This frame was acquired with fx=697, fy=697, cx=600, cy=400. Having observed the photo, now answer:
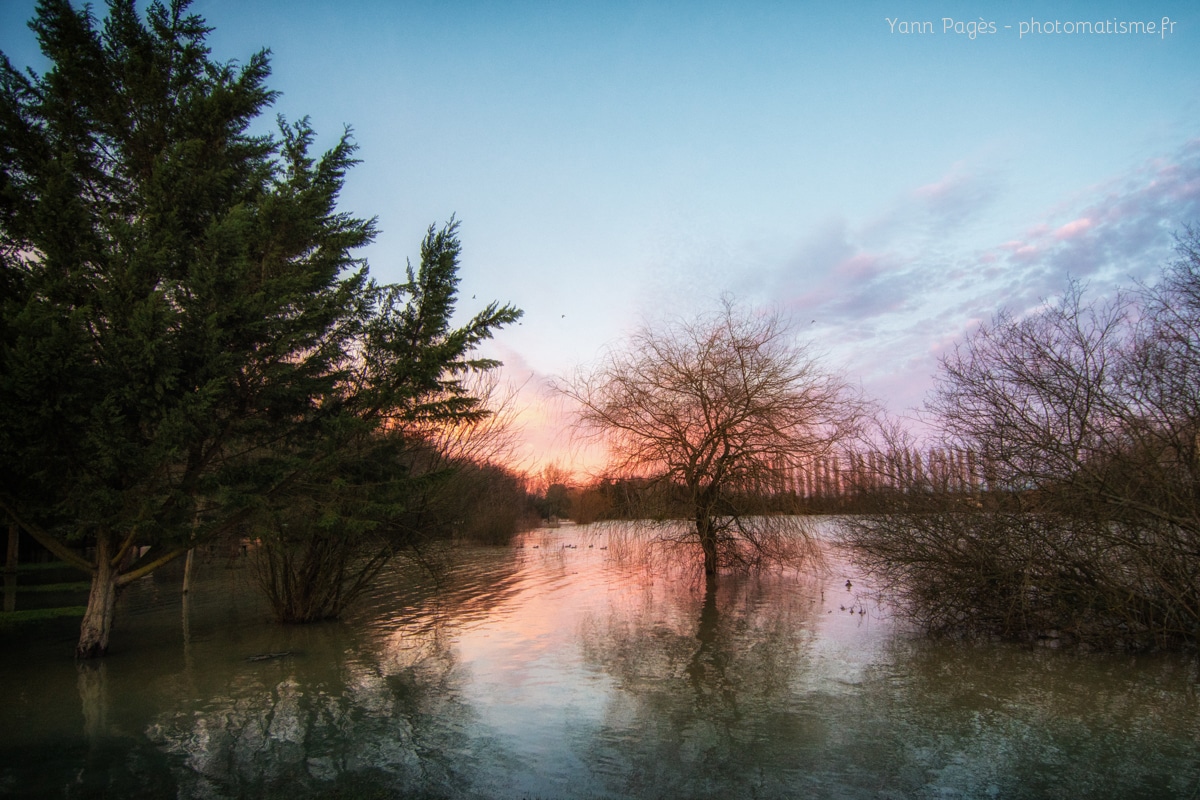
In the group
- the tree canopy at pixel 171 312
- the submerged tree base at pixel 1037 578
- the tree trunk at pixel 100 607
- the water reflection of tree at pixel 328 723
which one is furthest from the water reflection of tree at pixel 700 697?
the tree trunk at pixel 100 607

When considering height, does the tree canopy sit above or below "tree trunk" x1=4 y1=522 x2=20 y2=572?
above

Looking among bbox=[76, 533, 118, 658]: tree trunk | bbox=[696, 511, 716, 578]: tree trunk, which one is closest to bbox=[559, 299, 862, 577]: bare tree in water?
bbox=[696, 511, 716, 578]: tree trunk

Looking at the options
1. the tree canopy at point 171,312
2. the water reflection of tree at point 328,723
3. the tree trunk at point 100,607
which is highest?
the tree canopy at point 171,312

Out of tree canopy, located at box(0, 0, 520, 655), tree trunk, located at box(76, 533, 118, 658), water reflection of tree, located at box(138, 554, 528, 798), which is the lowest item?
water reflection of tree, located at box(138, 554, 528, 798)

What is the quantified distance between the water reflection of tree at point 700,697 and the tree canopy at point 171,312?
15.1 ft

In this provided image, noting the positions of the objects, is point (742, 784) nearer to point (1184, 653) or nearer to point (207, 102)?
point (1184, 653)

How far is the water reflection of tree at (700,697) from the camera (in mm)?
5426

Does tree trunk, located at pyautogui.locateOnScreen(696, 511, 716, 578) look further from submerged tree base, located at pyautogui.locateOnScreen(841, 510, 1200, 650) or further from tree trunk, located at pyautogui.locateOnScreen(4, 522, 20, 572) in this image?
tree trunk, located at pyautogui.locateOnScreen(4, 522, 20, 572)

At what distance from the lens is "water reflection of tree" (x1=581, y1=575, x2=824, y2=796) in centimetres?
543

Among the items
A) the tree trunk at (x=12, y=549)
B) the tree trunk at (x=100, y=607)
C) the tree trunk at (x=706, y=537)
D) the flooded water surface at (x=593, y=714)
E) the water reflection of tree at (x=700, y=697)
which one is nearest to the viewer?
the flooded water surface at (x=593, y=714)

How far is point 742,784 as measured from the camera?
204 inches

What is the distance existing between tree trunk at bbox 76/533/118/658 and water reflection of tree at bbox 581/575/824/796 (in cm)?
666

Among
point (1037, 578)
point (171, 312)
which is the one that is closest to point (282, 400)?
point (171, 312)

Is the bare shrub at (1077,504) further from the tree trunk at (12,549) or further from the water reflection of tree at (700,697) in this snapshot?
the tree trunk at (12,549)
